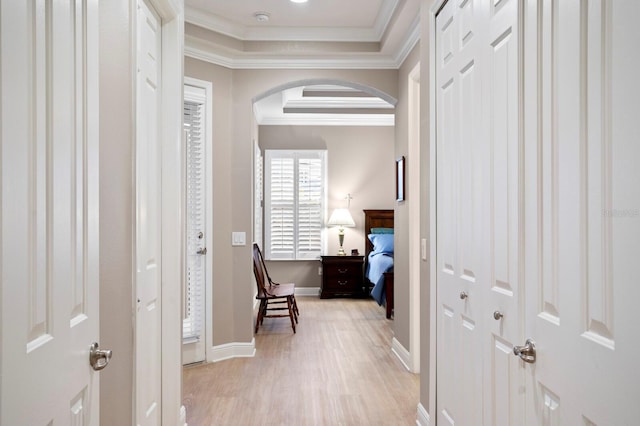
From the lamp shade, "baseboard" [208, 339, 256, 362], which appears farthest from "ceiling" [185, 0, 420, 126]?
the lamp shade

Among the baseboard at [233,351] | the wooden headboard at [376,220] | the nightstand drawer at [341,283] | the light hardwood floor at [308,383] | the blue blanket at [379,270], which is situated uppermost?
the wooden headboard at [376,220]

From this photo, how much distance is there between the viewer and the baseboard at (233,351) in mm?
4156

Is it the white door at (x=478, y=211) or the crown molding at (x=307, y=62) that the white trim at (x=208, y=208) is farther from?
the white door at (x=478, y=211)

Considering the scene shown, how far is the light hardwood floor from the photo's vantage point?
300cm

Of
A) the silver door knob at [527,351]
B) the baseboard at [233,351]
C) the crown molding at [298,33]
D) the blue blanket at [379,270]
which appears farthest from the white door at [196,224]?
the silver door knob at [527,351]

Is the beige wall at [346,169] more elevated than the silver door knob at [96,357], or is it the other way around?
the beige wall at [346,169]

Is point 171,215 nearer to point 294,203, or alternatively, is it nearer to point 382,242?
point 382,242

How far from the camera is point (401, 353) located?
4133mm

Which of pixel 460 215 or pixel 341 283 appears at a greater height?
pixel 460 215

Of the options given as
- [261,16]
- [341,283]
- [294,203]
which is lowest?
[341,283]

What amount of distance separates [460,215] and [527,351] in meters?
0.80

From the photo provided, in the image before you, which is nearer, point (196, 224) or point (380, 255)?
point (196, 224)

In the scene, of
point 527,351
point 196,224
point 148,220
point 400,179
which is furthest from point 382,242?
point 527,351

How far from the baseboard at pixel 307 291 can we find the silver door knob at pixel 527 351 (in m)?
6.04
